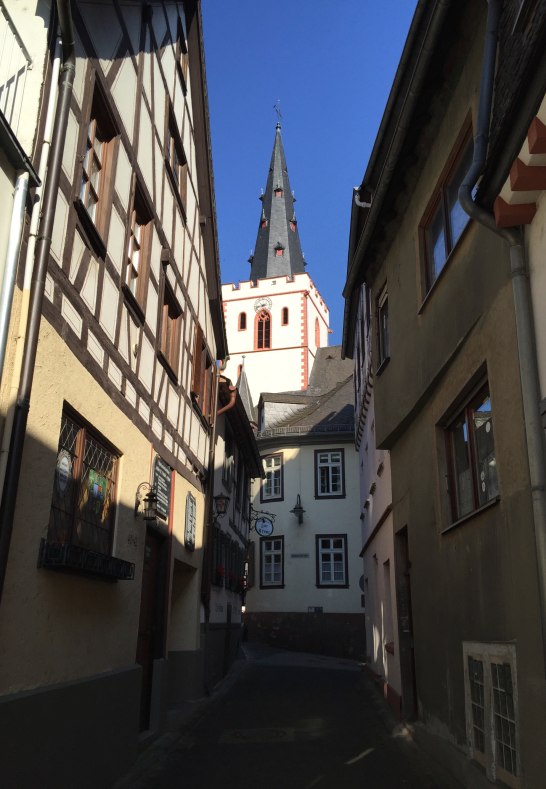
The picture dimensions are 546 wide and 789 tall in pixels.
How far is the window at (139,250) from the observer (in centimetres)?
803

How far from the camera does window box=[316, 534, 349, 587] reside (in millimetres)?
27803

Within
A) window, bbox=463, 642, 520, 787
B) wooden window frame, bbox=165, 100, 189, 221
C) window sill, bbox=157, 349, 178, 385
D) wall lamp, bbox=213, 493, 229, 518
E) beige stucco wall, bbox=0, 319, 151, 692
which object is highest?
wooden window frame, bbox=165, 100, 189, 221

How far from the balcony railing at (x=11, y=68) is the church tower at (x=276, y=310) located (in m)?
42.1

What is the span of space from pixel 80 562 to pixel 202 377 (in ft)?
23.4

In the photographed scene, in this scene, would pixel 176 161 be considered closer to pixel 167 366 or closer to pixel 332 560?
pixel 167 366

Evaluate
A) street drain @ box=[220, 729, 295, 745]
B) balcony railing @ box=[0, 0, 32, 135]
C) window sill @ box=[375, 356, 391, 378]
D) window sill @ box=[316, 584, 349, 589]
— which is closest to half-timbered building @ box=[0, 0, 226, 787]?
balcony railing @ box=[0, 0, 32, 135]

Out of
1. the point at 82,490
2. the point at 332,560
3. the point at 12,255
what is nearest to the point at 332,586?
the point at 332,560

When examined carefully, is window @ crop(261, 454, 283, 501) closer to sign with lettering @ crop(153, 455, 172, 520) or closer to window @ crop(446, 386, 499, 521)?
sign with lettering @ crop(153, 455, 172, 520)

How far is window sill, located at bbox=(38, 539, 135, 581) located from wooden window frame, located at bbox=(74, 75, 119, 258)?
2698mm

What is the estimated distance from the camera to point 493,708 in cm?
554

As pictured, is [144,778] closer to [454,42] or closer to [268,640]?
[454,42]

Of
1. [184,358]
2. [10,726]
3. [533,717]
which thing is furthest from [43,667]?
[184,358]

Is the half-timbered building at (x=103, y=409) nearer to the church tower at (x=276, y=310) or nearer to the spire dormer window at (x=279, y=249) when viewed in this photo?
the church tower at (x=276, y=310)

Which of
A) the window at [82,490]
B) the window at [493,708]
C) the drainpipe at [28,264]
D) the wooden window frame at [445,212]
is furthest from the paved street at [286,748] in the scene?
the wooden window frame at [445,212]
